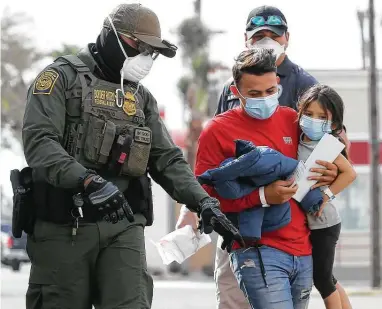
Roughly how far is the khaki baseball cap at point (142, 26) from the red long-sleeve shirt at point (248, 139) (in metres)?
0.48

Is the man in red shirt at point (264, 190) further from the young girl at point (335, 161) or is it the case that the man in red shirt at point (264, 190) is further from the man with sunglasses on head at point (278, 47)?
the man with sunglasses on head at point (278, 47)

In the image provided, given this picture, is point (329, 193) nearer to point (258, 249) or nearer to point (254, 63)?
point (258, 249)

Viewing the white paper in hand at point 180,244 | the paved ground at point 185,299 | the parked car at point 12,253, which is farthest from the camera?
the parked car at point 12,253

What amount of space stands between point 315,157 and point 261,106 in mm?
405

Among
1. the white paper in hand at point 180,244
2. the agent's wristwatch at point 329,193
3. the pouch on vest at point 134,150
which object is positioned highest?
the pouch on vest at point 134,150

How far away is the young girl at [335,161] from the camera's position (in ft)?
22.4

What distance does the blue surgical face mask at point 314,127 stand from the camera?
6.79m

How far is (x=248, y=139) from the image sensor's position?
6.73m

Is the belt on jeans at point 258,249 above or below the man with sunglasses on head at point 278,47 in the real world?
below

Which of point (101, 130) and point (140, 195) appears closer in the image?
point (101, 130)

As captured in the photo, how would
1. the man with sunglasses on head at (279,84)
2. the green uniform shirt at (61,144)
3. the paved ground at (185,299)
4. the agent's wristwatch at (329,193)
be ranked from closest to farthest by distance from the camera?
the green uniform shirt at (61,144) → the agent's wristwatch at (329,193) → the man with sunglasses on head at (279,84) → the paved ground at (185,299)

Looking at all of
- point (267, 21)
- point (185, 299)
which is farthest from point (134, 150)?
point (185, 299)

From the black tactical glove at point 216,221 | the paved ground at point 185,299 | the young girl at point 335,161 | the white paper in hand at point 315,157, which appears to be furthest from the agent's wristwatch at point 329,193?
the paved ground at point 185,299

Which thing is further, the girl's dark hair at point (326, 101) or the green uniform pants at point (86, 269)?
the girl's dark hair at point (326, 101)
